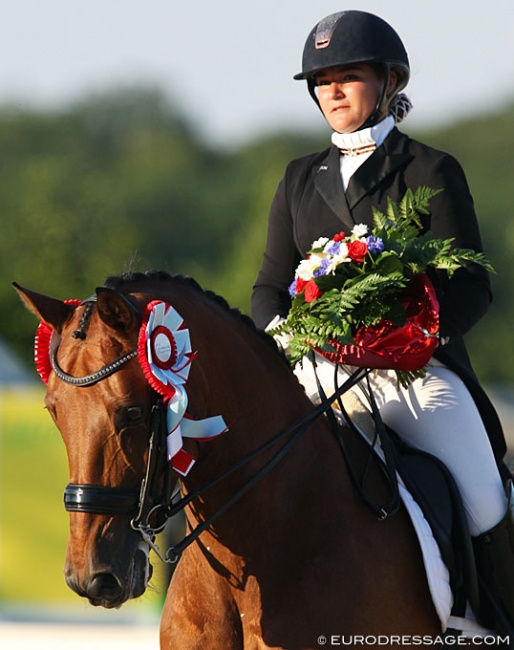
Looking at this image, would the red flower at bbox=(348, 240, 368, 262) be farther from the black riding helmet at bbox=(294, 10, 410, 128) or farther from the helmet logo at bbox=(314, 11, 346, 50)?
the helmet logo at bbox=(314, 11, 346, 50)

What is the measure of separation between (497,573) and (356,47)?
84.8 inches

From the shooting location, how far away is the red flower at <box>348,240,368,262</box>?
14.5 ft

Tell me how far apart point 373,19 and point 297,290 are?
123 centimetres

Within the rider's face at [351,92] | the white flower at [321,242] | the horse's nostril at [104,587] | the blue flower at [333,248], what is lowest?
the horse's nostril at [104,587]

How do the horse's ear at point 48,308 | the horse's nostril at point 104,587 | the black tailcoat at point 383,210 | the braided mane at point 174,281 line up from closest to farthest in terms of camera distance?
the horse's nostril at point 104,587, the horse's ear at point 48,308, the braided mane at point 174,281, the black tailcoat at point 383,210

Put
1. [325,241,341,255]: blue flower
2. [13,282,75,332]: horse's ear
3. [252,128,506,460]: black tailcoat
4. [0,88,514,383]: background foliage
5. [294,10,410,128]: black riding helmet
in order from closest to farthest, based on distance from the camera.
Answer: [13,282,75,332]: horse's ear, [325,241,341,255]: blue flower, [252,128,506,460]: black tailcoat, [294,10,410,128]: black riding helmet, [0,88,514,383]: background foliage

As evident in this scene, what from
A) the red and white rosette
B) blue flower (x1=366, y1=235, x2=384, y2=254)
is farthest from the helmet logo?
the red and white rosette

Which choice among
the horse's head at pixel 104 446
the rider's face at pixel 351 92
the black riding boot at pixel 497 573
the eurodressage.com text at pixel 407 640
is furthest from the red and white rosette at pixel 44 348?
the black riding boot at pixel 497 573

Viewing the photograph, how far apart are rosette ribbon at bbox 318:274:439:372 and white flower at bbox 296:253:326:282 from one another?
0.28 meters

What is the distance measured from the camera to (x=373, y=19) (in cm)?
492

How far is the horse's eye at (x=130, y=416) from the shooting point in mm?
3664

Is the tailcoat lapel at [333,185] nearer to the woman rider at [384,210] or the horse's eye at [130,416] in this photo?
the woman rider at [384,210]

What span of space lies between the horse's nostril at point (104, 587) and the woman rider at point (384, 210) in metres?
1.42

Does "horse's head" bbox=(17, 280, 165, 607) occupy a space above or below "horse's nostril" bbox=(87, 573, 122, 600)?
above
